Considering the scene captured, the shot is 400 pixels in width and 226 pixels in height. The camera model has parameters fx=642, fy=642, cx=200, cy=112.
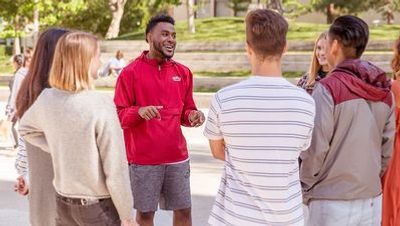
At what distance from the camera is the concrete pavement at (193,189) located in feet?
20.5

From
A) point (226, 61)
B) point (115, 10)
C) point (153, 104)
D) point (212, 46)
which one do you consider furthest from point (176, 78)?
point (115, 10)

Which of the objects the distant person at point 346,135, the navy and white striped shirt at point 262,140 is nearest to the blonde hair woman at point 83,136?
the navy and white striped shirt at point 262,140

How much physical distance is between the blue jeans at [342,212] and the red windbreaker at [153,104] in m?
1.46

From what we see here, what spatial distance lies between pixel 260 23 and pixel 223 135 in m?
0.55

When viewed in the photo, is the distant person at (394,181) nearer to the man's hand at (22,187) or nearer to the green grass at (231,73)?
the man's hand at (22,187)

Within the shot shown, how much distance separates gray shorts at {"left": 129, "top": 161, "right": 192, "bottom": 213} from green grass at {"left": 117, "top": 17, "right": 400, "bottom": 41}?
19139mm

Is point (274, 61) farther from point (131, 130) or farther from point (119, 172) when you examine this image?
point (131, 130)

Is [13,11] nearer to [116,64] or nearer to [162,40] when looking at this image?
[116,64]

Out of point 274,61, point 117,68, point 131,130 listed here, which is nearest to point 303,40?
point 117,68

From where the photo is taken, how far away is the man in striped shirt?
2887 millimetres

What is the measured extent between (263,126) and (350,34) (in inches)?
31.1

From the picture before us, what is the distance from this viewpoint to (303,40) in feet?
75.5

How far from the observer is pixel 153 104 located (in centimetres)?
459

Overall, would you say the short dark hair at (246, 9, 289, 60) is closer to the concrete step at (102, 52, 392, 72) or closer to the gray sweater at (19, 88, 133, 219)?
the gray sweater at (19, 88, 133, 219)
